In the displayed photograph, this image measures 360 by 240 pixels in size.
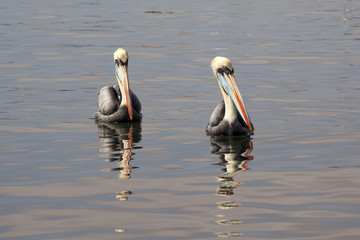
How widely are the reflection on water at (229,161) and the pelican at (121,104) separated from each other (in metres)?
2.23

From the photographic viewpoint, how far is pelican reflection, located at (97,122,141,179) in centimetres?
1095

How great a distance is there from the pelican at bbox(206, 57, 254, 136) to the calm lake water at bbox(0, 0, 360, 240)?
207mm

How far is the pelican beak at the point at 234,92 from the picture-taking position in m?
12.6

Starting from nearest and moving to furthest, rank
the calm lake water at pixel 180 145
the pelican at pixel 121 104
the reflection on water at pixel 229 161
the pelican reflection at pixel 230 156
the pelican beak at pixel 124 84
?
the calm lake water at pixel 180 145, the reflection on water at pixel 229 161, the pelican reflection at pixel 230 156, the pelican beak at pixel 124 84, the pelican at pixel 121 104

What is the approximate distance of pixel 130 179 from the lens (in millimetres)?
10094

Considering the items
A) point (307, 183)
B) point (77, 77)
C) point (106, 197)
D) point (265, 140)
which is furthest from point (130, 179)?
point (77, 77)

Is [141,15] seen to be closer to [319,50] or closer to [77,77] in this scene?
[319,50]

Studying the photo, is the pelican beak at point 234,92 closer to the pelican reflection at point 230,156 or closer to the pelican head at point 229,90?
the pelican head at point 229,90

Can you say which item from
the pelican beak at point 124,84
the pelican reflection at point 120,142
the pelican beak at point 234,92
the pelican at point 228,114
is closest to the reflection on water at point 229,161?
the pelican at point 228,114

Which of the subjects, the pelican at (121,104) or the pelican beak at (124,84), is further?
the pelican at (121,104)

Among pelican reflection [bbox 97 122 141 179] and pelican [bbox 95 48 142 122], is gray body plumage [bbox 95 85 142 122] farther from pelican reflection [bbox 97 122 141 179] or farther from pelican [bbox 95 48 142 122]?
pelican reflection [bbox 97 122 141 179]

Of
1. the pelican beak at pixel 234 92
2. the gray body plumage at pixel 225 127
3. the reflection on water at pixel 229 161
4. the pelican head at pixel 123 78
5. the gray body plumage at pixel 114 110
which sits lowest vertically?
the reflection on water at pixel 229 161

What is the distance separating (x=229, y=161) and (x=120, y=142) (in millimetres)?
2325

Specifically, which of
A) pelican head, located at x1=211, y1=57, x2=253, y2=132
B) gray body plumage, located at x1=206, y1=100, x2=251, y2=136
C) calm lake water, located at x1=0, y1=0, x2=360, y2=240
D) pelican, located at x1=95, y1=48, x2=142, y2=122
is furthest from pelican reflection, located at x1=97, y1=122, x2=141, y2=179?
pelican head, located at x1=211, y1=57, x2=253, y2=132
